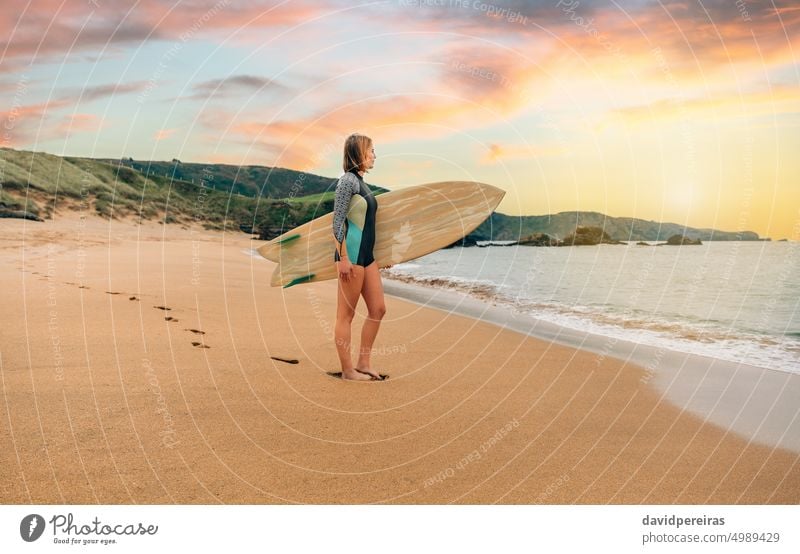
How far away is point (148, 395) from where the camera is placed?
512 centimetres

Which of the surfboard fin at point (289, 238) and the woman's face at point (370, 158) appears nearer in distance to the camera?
the woman's face at point (370, 158)

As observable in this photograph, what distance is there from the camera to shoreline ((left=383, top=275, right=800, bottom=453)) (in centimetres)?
545

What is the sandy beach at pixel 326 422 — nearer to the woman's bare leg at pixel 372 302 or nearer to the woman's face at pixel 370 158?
the woman's bare leg at pixel 372 302

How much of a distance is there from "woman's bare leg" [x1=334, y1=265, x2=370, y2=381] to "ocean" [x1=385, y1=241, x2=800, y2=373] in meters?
4.87

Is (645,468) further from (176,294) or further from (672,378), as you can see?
(176,294)

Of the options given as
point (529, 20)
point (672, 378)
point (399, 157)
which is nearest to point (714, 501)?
point (672, 378)

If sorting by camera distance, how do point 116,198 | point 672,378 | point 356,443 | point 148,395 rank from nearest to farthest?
point 356,443, point 148,395, point 672,378, point 116,198

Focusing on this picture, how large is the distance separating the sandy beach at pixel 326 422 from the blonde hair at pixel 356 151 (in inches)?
73.5

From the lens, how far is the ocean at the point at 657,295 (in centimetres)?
941

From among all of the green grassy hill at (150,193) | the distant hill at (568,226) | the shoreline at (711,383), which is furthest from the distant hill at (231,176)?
the shoreline at (711,383)

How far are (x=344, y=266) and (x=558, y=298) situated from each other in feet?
28.3

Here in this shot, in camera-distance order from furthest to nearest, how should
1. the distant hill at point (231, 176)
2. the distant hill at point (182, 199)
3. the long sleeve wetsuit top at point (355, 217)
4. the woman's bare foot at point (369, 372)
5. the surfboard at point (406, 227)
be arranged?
the distant hill at point (231, 176), the distant hill at point (182, 199), the surfboard at point (406, 227), the woman's bare foot at point (369, 372), the long sleeve wetsuit top at point (355, 217)

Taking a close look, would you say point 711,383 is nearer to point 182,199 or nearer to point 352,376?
point 352,376

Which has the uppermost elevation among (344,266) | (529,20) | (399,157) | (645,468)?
(529,20)
